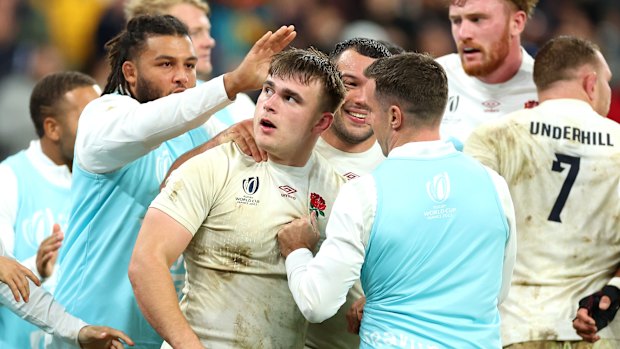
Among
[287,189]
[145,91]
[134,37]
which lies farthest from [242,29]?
[287,189]

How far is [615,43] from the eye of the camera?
11.8 m

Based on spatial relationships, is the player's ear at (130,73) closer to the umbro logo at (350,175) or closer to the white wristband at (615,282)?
the umbro logo at (350,175)

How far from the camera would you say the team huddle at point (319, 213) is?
396 cm

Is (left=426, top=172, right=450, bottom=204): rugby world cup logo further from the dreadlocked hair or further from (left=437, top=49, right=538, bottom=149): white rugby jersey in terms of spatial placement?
(left=437, top=49, right=538, bottom=149): white rugby jersey

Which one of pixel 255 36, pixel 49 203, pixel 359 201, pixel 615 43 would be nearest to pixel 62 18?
pixel 255 36

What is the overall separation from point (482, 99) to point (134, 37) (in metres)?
2.33

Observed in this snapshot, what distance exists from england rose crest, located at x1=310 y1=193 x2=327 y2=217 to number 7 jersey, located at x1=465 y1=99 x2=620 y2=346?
3.53ft

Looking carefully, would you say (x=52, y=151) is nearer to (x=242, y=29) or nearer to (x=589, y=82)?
(x=589, y=82)

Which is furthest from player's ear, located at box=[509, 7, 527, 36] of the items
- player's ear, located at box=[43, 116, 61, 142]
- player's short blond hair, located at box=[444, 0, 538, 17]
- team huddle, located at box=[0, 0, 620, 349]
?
player's ear, located at box=[43, 116, 61, 142]

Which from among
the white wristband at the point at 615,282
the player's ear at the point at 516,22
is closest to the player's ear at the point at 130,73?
the player's ear at the point at 516,22

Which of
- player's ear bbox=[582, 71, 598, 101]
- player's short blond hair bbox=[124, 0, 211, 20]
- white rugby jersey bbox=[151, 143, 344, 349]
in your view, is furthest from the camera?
player's short blond hair bbox=[124, 0, 211, 20]

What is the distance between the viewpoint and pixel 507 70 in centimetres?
646

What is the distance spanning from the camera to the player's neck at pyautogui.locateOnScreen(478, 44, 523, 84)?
6.46 m

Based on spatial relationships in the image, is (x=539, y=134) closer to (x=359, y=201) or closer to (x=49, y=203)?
(x=359, y=201)
